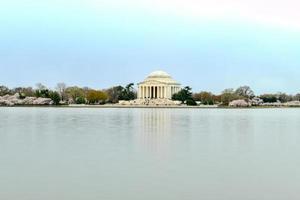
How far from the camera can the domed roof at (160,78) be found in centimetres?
12044

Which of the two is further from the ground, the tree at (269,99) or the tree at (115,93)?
the tree at (115,93)

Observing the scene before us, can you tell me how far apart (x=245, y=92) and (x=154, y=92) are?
71.8ft

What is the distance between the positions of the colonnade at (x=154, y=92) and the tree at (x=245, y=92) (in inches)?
642

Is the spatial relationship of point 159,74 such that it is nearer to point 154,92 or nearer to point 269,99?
point 154,92

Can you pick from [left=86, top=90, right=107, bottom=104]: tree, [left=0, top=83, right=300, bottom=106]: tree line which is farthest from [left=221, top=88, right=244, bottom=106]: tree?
[left=86, top=90, right=107, bottom=104]: tree

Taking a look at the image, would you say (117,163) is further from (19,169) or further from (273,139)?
(273,139)

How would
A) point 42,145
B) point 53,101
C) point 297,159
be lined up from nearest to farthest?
point 297,159 < point 42,145 < point 53,101

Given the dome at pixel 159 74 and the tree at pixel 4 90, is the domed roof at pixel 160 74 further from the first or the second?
the tree at pixel 4 90

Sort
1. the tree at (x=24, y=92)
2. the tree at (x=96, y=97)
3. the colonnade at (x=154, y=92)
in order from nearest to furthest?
the tree at (x=24, y=92), the tree at (x=96, y=97), the colonnade at (x=154, y=92)

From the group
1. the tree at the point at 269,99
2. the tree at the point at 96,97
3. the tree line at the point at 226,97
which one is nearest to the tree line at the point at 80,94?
the tree at the point at 96,97

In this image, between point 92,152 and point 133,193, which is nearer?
point 133,193

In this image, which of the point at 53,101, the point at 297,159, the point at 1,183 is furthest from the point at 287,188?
the point at 53,101

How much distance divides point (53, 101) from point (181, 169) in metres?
84.3

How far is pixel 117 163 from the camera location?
495 inches
